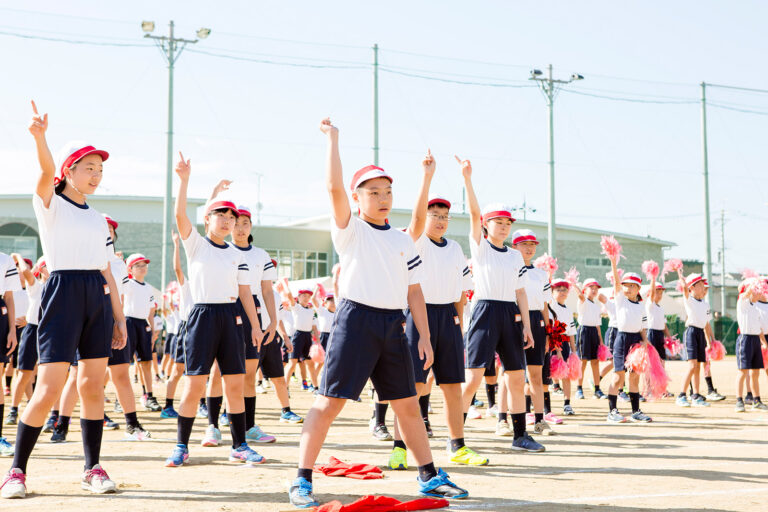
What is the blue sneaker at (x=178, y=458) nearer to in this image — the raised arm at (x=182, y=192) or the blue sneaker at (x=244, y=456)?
the blue sneaker at (x=244, y=456)

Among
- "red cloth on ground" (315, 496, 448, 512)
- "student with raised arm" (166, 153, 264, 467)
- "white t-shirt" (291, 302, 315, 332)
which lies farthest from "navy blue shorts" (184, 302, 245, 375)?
"white t-shirt" (291, 302, 315, 332)

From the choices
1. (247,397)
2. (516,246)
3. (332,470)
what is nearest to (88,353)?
(332,470)

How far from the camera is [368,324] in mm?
5387

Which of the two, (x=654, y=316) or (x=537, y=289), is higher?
(x=537, y=289)

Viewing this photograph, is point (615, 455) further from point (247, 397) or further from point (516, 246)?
point (247, 397)

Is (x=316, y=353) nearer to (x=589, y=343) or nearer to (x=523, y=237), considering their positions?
(x=589, y=343)

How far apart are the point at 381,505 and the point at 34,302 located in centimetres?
661

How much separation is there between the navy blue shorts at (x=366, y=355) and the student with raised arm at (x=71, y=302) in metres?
1.74

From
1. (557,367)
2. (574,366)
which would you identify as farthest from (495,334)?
(574,366)

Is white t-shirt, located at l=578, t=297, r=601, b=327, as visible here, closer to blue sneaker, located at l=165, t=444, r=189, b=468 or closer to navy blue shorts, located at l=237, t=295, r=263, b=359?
navy blue shorts, located at l=237, t=295, r=263, b=359

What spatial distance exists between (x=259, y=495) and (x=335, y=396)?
0.99m

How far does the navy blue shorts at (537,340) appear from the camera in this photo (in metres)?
9.84

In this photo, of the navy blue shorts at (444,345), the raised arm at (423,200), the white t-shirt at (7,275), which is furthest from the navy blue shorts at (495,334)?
the white t-shirt at (7,275)

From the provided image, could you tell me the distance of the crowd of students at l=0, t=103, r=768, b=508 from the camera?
5.45 m
